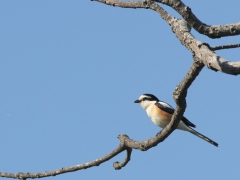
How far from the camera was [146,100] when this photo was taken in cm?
1079

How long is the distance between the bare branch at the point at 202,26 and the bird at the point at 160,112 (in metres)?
5.26

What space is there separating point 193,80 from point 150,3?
1.12m

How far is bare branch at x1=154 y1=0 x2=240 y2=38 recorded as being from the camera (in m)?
3.57

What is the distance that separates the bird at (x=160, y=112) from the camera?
9.41m

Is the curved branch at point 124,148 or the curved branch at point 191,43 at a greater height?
the curved branch at point 191,43

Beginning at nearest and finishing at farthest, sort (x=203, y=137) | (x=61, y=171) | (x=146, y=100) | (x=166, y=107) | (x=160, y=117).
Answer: (x=61, y=171), (x=203, y=137), (x=160, y=117), (x=166, y=107), (x=146, y=100)

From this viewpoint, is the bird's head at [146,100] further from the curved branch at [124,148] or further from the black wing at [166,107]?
the curved branch at [124,148]

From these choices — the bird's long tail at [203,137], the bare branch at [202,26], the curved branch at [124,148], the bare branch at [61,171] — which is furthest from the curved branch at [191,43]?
the bird's long tail at [203,137]

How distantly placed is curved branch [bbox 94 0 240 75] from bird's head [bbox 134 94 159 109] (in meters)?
5.77

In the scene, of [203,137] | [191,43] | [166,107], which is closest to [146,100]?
[166,107]

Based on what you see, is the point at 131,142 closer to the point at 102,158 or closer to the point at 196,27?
the point at 102,158

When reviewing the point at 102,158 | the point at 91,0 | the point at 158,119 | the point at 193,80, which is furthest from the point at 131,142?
the point at 158,119

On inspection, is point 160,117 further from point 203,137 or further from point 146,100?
point 203,137

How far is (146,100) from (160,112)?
903 mm
